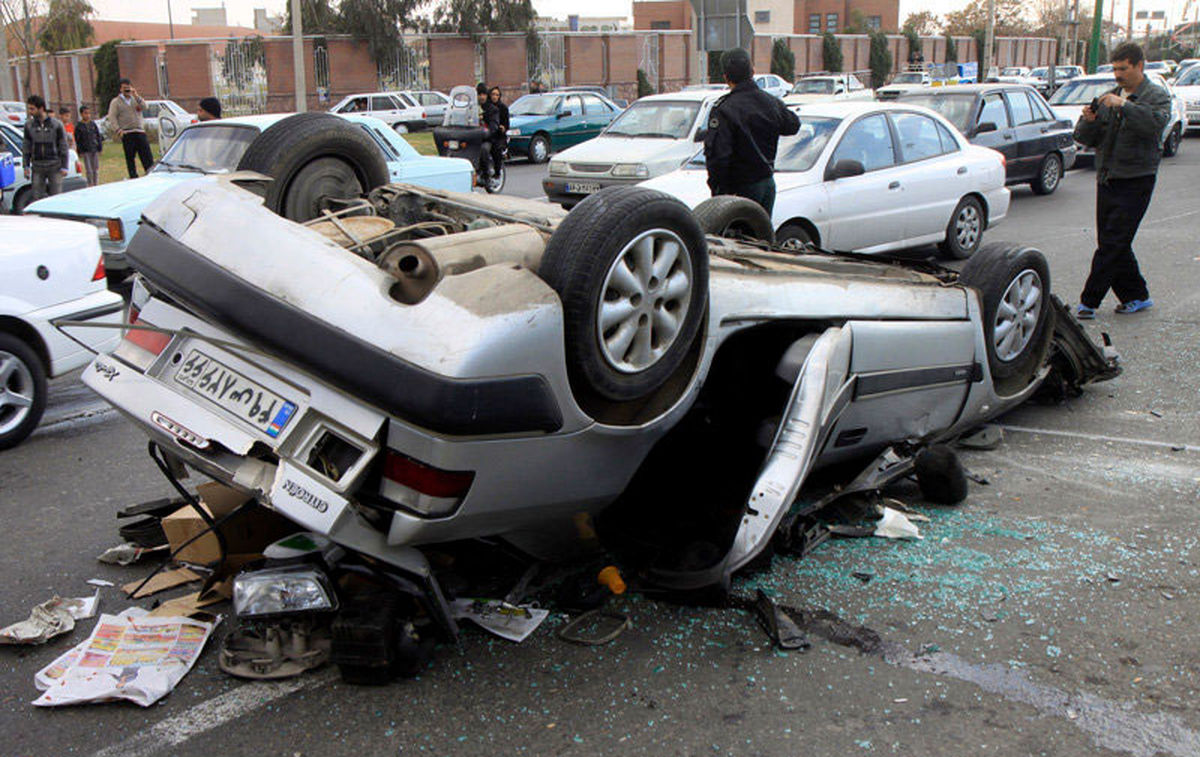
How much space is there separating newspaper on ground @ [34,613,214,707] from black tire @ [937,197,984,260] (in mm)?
8982

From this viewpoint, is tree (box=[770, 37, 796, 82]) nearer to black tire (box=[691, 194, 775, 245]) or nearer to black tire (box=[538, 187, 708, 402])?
black tire (box=[691, 194, 775, 245])

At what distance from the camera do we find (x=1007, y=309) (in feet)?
16.3

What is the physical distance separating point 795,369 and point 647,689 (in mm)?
1229

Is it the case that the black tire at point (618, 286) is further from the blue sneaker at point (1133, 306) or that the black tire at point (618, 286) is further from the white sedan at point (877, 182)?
the blue sneaker at point (1133, 306)

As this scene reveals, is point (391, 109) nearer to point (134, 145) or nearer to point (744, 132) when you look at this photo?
point (134, 145)

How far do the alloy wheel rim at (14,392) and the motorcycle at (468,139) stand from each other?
1197 centimetres

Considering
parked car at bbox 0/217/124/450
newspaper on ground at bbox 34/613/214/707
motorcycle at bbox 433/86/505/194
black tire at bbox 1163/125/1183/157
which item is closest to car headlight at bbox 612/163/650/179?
motorcycle at bbox 433/86/505/194

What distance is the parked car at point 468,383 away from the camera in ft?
9.21

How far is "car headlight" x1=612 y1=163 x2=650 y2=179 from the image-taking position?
509 inches

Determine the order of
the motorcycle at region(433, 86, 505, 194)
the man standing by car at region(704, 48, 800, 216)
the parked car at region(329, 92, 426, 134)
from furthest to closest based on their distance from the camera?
1. the parked car at region(329, 92, 426, 134)
2. the motorcycle at region(433, 86, 505, 194)
3. the man standing by car at region(704, 48, 800, 216)

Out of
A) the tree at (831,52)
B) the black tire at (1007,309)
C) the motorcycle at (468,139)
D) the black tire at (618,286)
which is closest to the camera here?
the black tire at (618,286)

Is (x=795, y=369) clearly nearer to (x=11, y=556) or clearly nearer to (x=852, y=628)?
(x=852, y=628)

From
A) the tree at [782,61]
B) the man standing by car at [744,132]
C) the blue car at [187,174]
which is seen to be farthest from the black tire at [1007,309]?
the tree at [782,61]

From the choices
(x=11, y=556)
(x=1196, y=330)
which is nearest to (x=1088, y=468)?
(x=1196, y=330)
